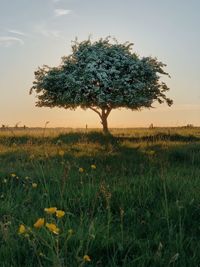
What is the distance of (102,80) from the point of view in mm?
35406

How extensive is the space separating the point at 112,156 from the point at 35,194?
23.5 feet

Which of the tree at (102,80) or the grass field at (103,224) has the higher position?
the tree at (102,80)

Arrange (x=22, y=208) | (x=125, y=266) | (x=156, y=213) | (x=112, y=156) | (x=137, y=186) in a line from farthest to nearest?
(x=112, y=156) < (x=137, y=186) < (x=22, y=208) < (x=156, y=213) < (x=125, y=266)

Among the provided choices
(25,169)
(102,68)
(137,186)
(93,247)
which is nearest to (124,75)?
(102,68)

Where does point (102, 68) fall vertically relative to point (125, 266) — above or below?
above

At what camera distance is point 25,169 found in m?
12.9

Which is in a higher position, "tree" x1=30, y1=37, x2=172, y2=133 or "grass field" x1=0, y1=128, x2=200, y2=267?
"tree" x1=30, y1=37, x2=172, y2=133

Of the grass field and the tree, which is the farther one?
the tree

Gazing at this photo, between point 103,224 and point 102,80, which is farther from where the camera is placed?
point 102,80

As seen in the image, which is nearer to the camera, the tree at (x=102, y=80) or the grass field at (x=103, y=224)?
the grass field at (x=103, y=224)

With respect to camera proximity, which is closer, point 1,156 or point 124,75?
point 1,156

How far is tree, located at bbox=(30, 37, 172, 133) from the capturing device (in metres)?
36.0

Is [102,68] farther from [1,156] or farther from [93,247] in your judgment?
[93,247]

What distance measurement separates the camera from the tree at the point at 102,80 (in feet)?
118
